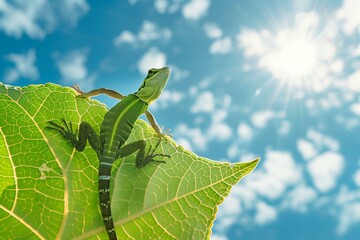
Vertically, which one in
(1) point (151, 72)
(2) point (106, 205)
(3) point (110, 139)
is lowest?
(2) point (106, 205)

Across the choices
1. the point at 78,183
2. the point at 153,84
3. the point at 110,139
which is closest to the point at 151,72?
the point at 153,84

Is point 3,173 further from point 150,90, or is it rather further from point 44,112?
point 150,90

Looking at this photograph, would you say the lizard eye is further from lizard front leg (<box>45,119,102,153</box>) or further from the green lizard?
lizard front leg (<box>45,119,102,153</box>)

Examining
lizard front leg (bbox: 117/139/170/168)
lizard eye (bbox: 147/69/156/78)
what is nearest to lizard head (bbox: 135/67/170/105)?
lizard eye (bbox: 147/69/156/78)

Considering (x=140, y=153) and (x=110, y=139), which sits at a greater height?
(x=110, y=139)

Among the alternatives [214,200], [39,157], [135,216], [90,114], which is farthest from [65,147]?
[214,200]

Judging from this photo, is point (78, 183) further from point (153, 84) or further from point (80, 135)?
point (153, 84)

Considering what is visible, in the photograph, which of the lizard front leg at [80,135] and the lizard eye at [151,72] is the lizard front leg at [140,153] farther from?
the lizard eye at [151,72]
